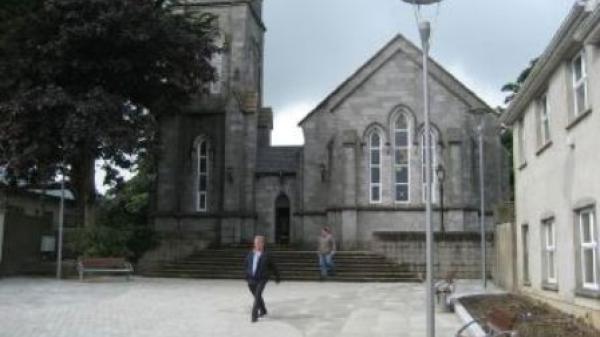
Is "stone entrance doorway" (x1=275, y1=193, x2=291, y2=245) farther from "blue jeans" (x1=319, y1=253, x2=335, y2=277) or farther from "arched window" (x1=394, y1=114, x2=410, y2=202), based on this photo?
"blue jeans" (x1=319, y1=253, x2=335, y2=277)

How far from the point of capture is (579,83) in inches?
573

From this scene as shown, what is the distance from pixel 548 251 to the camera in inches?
700

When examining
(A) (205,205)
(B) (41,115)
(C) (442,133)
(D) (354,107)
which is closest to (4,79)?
(B) (41,115)

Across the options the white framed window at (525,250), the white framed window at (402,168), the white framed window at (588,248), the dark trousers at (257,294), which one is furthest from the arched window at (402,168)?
the white framed window at (588,248)

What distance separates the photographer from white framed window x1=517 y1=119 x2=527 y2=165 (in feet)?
68.7

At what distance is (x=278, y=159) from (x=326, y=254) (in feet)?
34.7

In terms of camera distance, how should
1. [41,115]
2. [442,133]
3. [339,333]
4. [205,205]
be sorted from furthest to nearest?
1. [205,205]
2. [442,133]
3. [41,115]
4. [339,333]

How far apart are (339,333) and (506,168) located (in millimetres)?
23817

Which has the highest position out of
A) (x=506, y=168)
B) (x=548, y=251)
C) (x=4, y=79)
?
(x=4, y=79)

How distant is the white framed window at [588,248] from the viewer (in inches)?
540

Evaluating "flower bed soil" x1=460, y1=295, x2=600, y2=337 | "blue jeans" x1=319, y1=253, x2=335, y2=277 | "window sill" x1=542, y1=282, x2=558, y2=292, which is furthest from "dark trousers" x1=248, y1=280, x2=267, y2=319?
"blue jeans" x1=319, y1=253, x2=335, y2=277

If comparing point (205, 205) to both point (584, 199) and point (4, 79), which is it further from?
point (584, 199)

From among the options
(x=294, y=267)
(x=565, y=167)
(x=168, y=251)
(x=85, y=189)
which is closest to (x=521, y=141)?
(x=565, y=167)

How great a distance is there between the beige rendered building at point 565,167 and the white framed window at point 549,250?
24 mm
